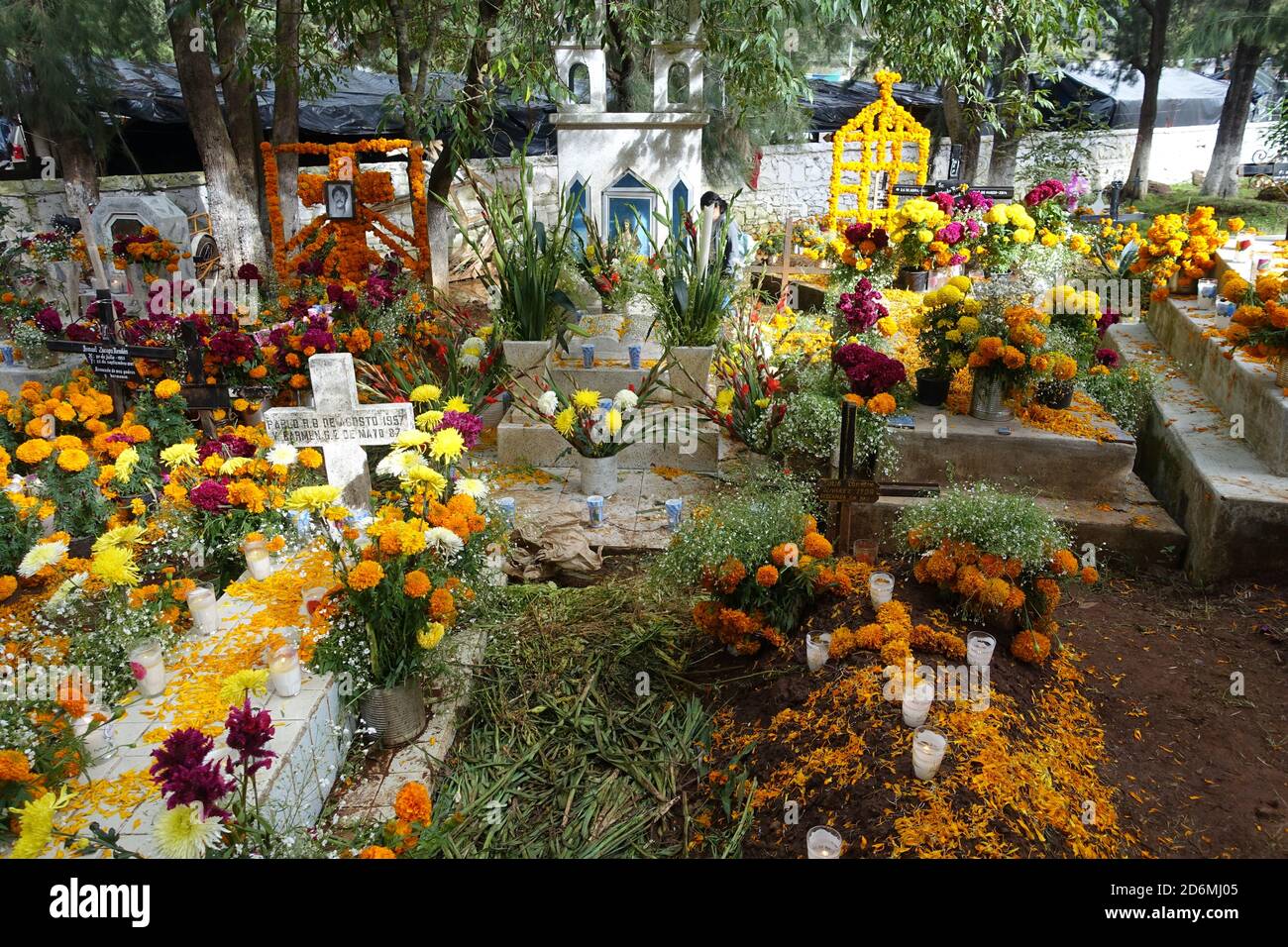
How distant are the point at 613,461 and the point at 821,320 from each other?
313cm

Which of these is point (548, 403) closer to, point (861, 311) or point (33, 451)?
point (861, 311)

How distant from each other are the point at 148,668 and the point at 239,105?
26.8ft

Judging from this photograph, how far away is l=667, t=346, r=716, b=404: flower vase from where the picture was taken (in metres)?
6.38

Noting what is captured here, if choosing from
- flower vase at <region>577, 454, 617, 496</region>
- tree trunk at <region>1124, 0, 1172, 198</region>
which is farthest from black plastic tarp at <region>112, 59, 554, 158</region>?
tree trunk at <region>1124, 0, 1172, 198</region>

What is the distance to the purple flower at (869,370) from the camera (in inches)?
175

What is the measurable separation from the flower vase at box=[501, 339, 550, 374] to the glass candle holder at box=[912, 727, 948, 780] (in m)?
4.41

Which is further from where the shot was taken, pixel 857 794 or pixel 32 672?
pixel 32 672

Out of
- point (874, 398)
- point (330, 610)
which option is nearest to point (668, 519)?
point (874, 398)

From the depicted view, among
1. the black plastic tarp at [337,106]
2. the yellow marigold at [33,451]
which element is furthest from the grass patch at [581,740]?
the black plastic tarp at [337,106]

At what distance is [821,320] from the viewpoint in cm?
807

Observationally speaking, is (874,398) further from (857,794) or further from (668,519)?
(857,794)

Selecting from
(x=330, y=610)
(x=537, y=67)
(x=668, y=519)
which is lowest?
(x=668, y=519)

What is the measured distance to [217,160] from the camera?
898cm

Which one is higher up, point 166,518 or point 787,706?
point 166,518
